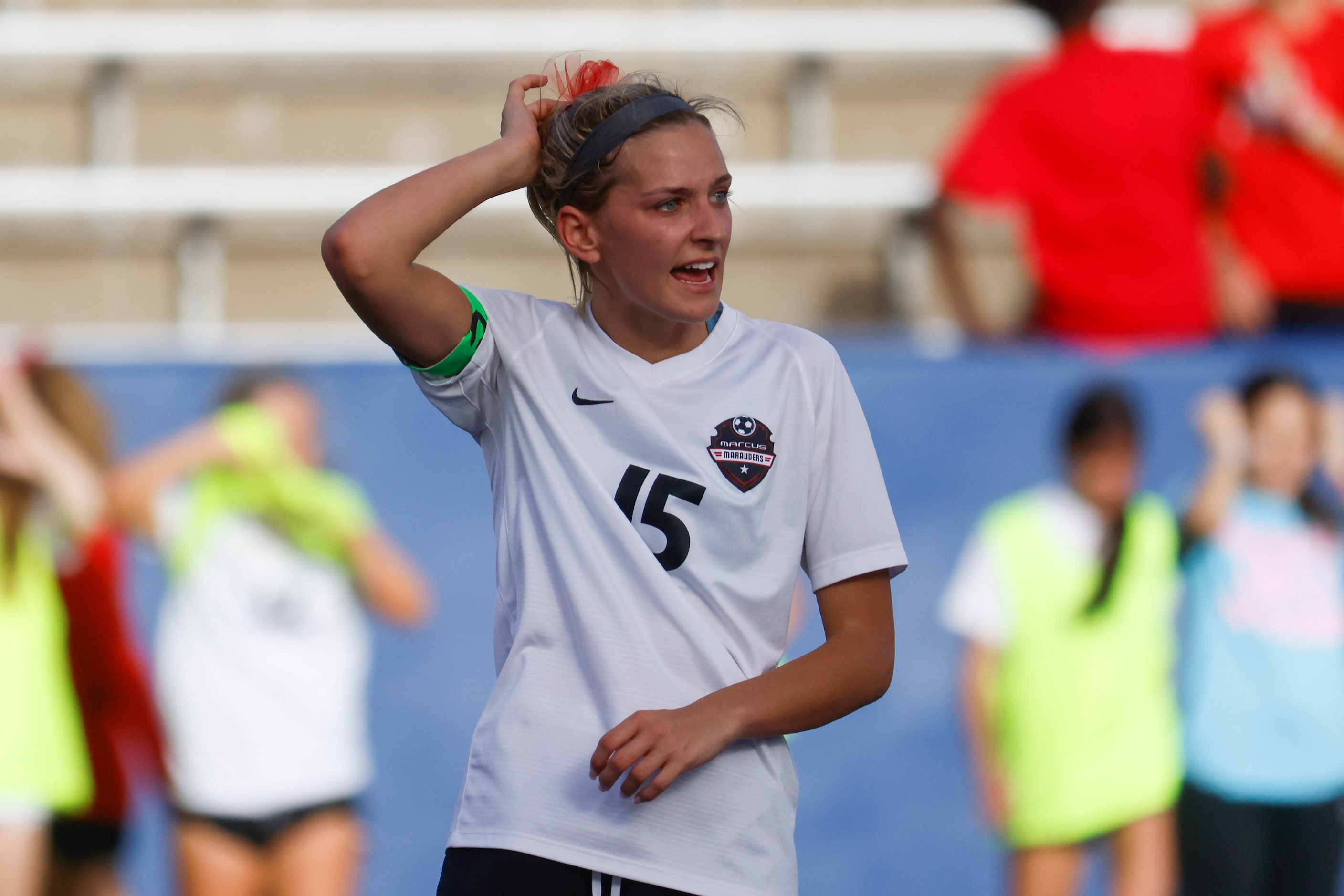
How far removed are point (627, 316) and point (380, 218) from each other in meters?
0.34

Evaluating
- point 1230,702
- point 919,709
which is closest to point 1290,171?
point 1230,702

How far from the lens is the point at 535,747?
1612 mm

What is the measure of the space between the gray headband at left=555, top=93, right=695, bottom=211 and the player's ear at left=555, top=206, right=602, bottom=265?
5 centimetres

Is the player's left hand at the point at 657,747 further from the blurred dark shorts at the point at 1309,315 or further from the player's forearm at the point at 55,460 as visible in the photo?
the blurred dark shorts at the point at 1309,315

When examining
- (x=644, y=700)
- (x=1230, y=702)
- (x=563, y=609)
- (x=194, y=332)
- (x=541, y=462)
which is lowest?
(x=1230, y=702)

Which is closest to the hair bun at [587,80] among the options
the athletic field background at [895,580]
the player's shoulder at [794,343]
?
the player's shoulder at [794,343]

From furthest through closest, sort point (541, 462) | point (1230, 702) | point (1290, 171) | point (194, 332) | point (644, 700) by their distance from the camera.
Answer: point (194, 332) → point (1290, 171) → point (1230, 702) → point (541, 462) → point (644, 700)

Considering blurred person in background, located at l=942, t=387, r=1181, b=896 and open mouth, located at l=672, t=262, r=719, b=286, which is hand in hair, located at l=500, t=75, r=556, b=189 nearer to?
open mouth, located at l=672, t=262, r=719, b=286

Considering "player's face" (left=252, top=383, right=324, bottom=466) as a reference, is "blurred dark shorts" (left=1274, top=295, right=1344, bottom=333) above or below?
above

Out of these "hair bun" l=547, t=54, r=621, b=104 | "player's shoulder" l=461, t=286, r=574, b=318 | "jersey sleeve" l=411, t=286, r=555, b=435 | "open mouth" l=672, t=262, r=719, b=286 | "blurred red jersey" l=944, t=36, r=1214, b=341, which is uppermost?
"blurred red jersey" l=944, t=36, r=1214, b=341

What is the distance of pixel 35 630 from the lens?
3.81 m

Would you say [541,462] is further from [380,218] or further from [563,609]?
[380,218]

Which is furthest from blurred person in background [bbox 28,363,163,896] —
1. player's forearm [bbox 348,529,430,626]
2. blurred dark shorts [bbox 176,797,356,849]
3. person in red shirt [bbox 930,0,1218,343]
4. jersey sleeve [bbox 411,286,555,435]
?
person in red shirt [bbox 930,0,1218,343]

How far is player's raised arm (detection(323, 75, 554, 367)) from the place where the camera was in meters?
1.62
